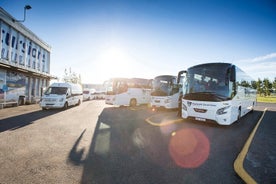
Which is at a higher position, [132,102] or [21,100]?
[132,102]

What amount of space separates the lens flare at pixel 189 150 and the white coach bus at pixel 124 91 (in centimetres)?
916

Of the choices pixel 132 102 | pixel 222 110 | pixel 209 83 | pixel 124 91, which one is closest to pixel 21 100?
pixel 124 91

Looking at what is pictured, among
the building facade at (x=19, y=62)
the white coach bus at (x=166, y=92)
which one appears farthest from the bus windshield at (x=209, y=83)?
the building facade at (x=19, y=62)

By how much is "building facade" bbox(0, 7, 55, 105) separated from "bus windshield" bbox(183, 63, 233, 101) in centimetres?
1562

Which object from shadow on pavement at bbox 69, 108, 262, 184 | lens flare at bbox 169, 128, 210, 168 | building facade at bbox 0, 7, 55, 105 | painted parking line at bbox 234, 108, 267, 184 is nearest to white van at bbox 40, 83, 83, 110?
building facade at bbox 0, 7, 55, 105

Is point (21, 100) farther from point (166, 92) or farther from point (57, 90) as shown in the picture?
point (166, 92)

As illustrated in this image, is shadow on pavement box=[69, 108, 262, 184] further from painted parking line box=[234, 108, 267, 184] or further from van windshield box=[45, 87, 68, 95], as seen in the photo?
van windshield box=[45, 87, 68, 95]

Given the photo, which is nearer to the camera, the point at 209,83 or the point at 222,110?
the point at 222,110

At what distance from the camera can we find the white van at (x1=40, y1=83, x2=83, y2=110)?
12094 mm

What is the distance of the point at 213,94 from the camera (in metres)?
6.66

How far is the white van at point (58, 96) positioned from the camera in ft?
39.7

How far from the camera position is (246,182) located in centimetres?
263

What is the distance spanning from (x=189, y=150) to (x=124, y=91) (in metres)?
10.6

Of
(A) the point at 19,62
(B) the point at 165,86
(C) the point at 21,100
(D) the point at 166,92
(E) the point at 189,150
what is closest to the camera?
(E) the point at 189,150
